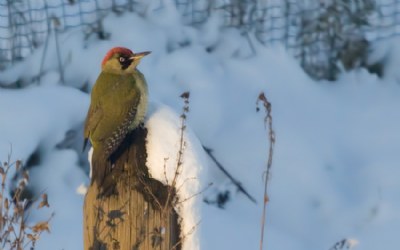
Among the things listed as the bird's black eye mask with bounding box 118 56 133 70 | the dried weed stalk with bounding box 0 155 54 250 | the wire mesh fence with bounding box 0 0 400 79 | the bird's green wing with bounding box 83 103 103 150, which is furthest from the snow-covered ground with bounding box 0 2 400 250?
the dried weed stalk with bounding box 0 155 54 250

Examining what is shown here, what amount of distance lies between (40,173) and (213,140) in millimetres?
1188

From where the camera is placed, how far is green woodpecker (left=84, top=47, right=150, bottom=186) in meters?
4.56

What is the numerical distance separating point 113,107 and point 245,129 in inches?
115

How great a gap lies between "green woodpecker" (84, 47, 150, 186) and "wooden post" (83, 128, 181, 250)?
8 centimetres

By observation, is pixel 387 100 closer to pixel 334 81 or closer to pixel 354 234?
pixel 334 81

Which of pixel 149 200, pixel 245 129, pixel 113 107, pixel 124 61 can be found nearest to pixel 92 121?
pixel 113 107

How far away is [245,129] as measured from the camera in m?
8.03

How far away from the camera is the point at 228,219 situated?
7180 millimetres

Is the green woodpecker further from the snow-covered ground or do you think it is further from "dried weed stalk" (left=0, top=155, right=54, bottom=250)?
the snow-covered ground

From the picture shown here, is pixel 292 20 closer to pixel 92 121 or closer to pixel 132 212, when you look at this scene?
pixel 92 121

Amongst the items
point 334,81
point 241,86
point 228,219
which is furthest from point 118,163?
point 334,81

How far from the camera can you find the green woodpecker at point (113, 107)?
4.56 m

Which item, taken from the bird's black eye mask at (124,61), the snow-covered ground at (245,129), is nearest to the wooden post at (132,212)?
the bird's black eye mask at (124,61)

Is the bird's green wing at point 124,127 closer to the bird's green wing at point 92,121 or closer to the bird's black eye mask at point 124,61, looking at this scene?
the bird's green wing at point 92,121
